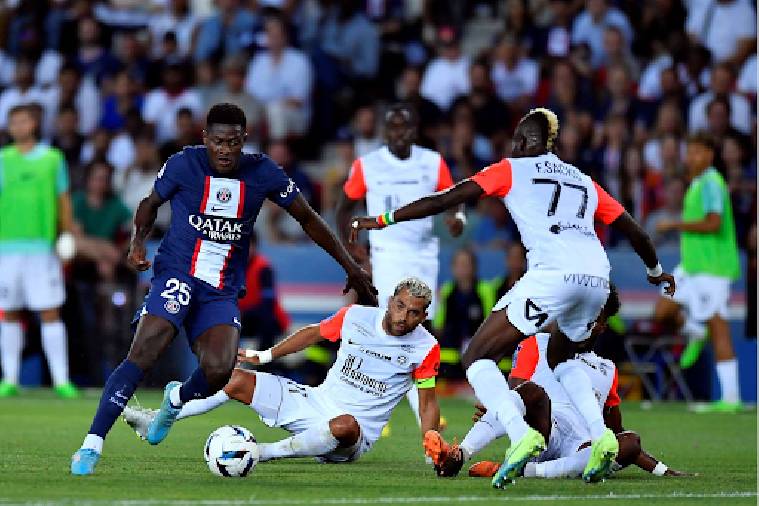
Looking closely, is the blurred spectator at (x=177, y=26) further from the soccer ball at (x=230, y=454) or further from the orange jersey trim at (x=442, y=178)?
the soccer ball at (x=230, y=454)

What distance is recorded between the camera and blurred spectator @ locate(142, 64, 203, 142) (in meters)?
22.3

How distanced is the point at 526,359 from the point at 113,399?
2.61 metres

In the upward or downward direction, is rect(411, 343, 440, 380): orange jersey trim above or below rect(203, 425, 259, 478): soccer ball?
above

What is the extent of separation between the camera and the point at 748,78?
2081 cm

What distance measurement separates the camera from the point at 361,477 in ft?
33.4

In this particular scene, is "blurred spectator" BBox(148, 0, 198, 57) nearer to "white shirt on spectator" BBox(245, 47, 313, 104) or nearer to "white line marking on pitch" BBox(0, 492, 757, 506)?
"white shirt on spectator" BBox(245, 47, 313, 104)

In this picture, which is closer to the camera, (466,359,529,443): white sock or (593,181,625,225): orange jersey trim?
(466,359,529,443): white sock

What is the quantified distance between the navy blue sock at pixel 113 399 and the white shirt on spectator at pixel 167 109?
491 inches

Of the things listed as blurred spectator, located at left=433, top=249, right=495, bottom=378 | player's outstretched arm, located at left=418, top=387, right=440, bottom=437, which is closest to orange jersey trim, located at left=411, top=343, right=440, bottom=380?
player's outstretched arm, located at left=418, top=387, right=440, bottom=437

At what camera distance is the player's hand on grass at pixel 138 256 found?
1005 cm

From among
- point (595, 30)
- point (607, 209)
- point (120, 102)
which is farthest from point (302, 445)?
point (120, 102)

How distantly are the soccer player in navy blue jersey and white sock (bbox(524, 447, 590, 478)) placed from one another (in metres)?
1.36

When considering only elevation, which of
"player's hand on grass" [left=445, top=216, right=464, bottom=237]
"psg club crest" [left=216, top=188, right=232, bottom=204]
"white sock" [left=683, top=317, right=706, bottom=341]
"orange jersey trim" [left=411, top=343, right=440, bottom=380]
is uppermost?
"psg club crest" [left=216, top=188, right=232, bottom=204]

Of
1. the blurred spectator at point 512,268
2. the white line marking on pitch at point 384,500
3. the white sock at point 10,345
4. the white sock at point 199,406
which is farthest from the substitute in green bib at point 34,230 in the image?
the white line marking on pitch at point 384,500
